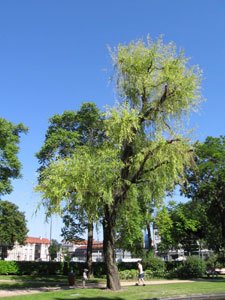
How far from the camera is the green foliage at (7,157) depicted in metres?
27.8

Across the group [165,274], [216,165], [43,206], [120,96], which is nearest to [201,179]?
[216,165]

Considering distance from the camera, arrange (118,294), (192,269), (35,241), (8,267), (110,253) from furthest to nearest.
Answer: (35,241), (8,267), (192,269), (110,253), (118,294)

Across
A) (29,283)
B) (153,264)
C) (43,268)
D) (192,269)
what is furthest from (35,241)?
(29,283)

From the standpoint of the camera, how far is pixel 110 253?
16484 millimetres

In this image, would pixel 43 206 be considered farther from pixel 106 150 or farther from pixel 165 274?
pixel 165 274

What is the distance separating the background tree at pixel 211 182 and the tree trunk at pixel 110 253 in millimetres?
14301

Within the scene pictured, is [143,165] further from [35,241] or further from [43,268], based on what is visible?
[35,241]

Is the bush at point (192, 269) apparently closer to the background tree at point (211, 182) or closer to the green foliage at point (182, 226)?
the green foliage at point (182, 226)

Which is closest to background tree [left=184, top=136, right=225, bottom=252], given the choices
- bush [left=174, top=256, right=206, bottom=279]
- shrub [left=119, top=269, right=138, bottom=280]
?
bush [left=174, top=256, right=206, bottom=279]

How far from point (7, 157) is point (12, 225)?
4509cm

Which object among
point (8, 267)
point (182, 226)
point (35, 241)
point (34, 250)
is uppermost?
point (182, 226)

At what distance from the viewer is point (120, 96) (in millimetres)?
16672

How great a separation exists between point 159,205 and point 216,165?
15933 mm

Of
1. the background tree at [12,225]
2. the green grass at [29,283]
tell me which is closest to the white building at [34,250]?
the background tree at [12,225]
